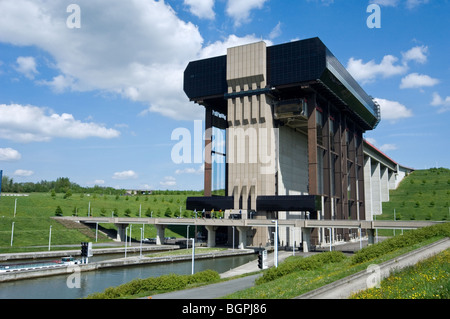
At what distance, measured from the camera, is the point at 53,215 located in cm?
11588

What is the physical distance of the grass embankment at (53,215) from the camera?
Result: 83500 millimetres

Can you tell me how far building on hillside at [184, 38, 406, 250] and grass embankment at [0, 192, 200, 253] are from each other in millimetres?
28617

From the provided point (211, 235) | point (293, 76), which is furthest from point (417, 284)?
point (293, 76)

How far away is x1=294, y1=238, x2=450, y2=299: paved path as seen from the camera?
17.7 metres

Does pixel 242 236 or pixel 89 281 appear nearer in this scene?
pixel 89 281

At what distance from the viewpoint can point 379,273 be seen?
20859mm

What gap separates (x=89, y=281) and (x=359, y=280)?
34.4 m

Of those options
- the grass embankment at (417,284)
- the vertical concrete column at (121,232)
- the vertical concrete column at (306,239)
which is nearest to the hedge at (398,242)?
the grass embankment at (417,284)

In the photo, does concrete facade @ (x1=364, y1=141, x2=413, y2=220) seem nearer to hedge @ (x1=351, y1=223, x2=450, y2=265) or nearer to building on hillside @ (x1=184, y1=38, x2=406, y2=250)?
building on hillside @ (x1=184, y1=38, x2=406, y2=250)

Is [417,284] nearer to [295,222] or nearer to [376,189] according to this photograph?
[295,222]

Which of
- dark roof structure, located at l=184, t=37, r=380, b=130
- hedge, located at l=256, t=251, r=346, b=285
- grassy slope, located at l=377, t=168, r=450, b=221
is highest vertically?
dark roof structure, located at l=184, t=37, r=380, b=130

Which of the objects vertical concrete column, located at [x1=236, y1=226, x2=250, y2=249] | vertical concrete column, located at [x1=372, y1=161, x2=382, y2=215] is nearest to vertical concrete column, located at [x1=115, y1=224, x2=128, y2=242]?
vertical concrete column, located at [x1=236, y1=226, x2=250, y2=249]
